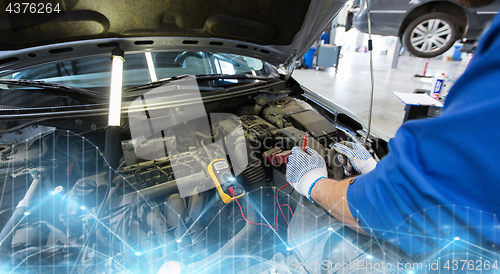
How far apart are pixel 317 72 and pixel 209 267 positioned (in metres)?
7.40

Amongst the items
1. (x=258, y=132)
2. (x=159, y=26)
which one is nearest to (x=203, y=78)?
(x=159, y=26)

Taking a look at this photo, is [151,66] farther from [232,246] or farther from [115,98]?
[232,246]

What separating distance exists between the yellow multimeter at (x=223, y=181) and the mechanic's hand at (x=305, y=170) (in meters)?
0.25

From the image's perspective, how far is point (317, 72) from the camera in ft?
24.7

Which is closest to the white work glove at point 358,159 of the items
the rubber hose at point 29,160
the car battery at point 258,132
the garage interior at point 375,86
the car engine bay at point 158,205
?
the car engine bay at point 158,205

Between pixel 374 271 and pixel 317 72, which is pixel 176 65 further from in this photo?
pixel 317 72

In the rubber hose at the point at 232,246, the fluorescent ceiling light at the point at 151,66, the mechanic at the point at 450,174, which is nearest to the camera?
the mechanic at the point at 450,174

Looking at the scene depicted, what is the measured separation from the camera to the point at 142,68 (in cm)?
158

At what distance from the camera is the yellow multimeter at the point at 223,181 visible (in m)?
1.08

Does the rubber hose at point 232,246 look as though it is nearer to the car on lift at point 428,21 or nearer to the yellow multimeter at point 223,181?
the yellow multimeter at point 223,181

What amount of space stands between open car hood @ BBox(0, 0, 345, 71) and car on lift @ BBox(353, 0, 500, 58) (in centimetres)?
242

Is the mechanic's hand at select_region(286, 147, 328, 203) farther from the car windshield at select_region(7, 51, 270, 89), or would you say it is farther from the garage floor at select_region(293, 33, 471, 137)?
the garage floor at select_region(293, 33, 471, 137)

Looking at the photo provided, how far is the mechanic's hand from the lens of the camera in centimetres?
97

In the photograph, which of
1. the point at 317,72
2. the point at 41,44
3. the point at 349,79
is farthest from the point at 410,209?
the point at 317,72
